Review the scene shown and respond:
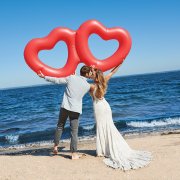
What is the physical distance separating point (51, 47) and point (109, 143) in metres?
2.30

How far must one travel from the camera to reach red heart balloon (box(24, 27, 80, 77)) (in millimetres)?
6723

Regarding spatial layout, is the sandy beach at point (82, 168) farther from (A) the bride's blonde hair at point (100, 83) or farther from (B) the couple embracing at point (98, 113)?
(A) the bride's blonde hair at point (100, 83)

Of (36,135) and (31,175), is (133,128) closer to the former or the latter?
(36,135)

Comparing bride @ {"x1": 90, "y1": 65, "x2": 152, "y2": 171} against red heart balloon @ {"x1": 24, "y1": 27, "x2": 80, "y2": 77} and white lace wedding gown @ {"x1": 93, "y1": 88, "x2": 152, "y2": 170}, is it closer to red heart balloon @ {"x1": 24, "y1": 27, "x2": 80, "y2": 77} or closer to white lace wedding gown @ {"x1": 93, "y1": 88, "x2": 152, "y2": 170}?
white lace wedding gown @ {"x1": 93, "y1": 88, "x2": 152, "y2": 170}

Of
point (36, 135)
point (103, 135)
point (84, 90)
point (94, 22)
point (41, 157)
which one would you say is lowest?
point (36, 135)

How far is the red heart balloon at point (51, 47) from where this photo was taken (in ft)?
22.1

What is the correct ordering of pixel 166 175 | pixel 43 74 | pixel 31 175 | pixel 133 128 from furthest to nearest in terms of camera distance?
pixel 133 128 < pixel 43 74 < pixel 31 175 < pixel 166 175

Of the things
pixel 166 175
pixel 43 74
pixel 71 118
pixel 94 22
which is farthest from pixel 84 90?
pixel 166 175

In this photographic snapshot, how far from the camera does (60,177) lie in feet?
18.2

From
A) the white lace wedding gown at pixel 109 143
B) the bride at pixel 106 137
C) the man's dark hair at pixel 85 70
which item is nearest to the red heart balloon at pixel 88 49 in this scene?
the bride at pixel 106 137

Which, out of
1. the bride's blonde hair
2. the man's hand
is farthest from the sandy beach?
the man's hand

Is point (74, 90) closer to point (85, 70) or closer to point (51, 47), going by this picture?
point (85, 70)

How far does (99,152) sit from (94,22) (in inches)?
103

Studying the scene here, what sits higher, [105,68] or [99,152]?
[105,68]
